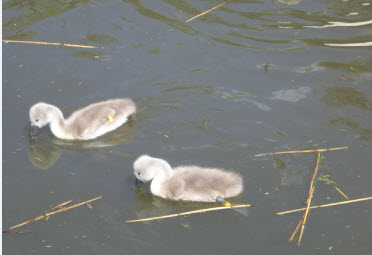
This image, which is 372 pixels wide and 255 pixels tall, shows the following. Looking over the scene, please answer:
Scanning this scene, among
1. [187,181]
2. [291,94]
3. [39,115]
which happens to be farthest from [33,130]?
[291,94]

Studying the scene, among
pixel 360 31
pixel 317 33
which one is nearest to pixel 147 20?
pixel 317 33

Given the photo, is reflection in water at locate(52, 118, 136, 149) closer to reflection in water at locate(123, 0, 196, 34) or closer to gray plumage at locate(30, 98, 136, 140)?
gray plumage at locate(30, 98, 136, 140)

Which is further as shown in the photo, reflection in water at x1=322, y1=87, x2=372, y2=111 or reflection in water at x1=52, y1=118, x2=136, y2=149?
reflection in water at x1=322, y1=87, x2=372, y2=111

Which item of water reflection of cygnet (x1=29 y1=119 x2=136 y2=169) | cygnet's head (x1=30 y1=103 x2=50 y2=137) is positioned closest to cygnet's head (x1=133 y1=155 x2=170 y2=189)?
water reflection of cygnet (x1=29 y1=119 x2=136 y2=169)

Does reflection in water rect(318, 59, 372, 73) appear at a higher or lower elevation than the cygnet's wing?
higher

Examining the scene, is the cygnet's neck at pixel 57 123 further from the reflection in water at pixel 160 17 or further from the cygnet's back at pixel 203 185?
the reflection in water at pixel 160 17

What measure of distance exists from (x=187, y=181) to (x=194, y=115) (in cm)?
121

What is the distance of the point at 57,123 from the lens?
5.72 m

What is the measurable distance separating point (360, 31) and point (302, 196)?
334cm

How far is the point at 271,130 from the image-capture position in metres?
5.70

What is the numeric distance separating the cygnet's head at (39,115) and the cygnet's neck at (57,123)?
0.04 metres

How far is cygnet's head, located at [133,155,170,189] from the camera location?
4.95 m

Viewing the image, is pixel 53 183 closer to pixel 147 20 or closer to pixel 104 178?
pixel 104 178

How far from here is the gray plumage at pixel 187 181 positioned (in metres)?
4.88
